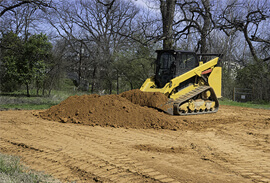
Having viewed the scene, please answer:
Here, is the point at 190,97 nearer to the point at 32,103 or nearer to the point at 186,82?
the point at 186,82

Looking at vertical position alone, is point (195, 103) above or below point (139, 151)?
above

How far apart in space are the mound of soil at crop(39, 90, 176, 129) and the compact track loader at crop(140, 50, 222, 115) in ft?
3.92

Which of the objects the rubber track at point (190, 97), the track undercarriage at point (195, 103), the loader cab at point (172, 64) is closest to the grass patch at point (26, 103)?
the loader cab at point (172, 64)

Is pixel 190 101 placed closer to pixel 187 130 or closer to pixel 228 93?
pixel 187 130

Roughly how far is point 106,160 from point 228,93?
21533 millimetres

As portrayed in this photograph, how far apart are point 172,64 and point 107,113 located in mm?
4377

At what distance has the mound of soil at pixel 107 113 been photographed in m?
8.98

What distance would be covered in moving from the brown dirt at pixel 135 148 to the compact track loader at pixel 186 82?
2076mm

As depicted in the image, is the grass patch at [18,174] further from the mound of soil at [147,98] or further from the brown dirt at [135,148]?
the mound of soil at [147,98]

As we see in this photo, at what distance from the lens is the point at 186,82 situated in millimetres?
12508

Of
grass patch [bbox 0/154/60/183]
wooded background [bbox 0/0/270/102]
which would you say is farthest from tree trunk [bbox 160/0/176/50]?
grass patch [bbox 0/154/60/183]

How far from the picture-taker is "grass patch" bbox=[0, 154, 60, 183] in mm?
3734

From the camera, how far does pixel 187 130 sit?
338 inches

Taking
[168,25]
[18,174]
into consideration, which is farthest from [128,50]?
[18,174]
